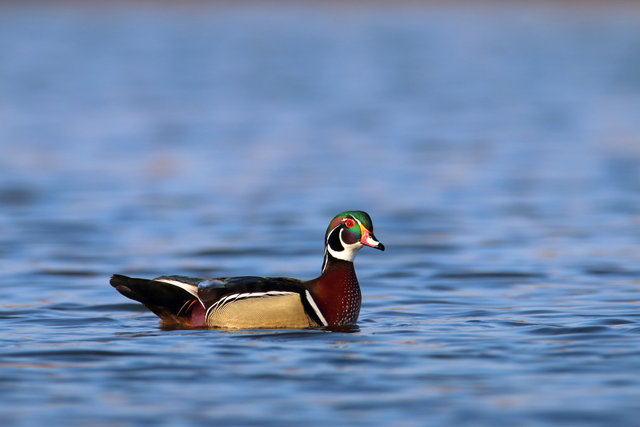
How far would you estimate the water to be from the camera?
9.55 meters

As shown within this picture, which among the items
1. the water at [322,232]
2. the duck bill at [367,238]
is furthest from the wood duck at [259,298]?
the water at [322,232]

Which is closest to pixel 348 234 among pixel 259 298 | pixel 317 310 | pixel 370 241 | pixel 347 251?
pixel 347 251

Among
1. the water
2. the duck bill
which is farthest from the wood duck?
the water

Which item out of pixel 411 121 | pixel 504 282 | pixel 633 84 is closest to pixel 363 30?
pixel 633 84

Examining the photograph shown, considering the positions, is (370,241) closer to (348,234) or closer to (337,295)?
(348,234)

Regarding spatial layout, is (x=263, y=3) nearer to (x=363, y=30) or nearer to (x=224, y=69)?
(x=363, y=30)

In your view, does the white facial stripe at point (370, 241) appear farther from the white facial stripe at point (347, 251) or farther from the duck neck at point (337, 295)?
the duck neck at point (337, 295)

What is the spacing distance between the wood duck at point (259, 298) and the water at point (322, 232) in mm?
227

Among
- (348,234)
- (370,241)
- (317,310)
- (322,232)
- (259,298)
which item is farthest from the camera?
(322,232)

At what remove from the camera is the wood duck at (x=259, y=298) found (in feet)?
38.8

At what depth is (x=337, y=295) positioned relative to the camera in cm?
1203

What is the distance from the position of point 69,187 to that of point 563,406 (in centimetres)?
1468

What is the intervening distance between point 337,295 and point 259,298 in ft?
2.21

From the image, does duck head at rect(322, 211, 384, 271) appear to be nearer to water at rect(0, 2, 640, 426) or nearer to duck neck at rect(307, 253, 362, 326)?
duck neck at rect(307, 253, 362, 326)
